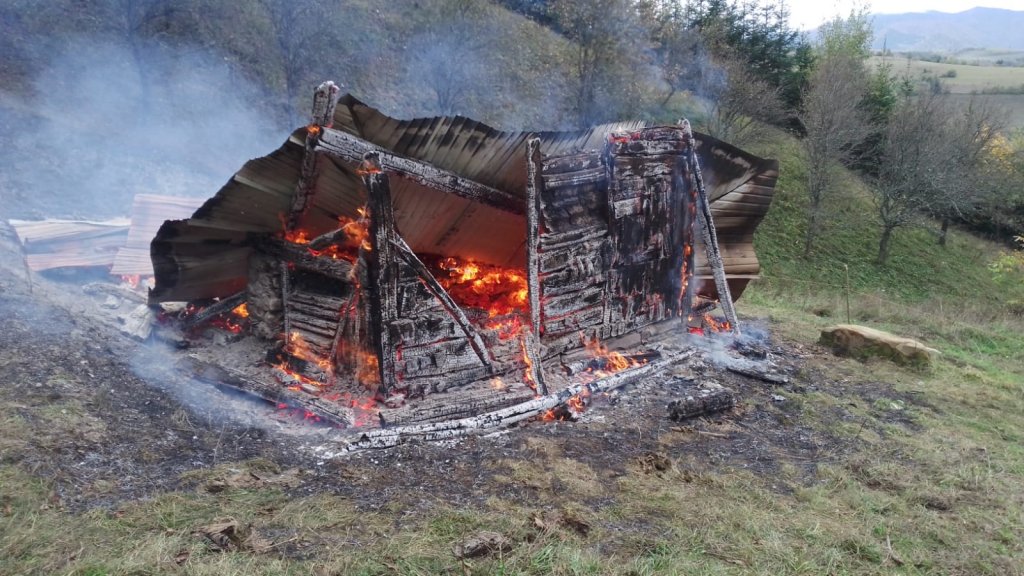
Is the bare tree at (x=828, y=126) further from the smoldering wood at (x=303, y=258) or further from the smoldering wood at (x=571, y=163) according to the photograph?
the smoldering wood at (x=303, y=258)

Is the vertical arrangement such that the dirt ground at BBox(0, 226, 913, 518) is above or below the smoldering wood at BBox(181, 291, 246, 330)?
below

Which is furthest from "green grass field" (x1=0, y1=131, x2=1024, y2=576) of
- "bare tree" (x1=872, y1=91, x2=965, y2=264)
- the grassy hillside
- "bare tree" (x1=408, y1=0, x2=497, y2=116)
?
"bare tree" (x1=872, y1=91, x2=965, y2=264)

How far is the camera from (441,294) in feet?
21.3

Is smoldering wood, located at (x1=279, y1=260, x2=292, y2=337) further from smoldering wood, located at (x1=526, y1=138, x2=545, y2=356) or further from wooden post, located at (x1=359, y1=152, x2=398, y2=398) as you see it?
smoldering wood, located at (x1=526, y1=138, x2=545, y2=356)

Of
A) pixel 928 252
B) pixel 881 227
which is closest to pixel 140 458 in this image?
pixel 881 227

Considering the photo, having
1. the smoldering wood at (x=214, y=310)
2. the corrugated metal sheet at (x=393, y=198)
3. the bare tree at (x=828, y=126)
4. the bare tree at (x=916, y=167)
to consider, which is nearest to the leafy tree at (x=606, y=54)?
the bare tree at (x=828, y=126)

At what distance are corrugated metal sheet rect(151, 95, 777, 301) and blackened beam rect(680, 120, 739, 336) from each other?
38.2 inches

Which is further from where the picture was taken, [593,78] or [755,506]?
[593,78]

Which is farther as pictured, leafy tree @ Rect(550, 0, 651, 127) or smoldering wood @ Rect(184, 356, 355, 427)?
leafy tree @ Rect(550, 0, 651, 127)

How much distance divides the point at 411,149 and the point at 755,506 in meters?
4.45

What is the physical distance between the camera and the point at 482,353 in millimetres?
6820

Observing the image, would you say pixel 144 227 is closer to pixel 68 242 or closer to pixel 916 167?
pixel 68 242

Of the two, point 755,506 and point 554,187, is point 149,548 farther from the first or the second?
point 554,187

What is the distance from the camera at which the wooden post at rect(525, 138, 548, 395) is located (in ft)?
21.8
